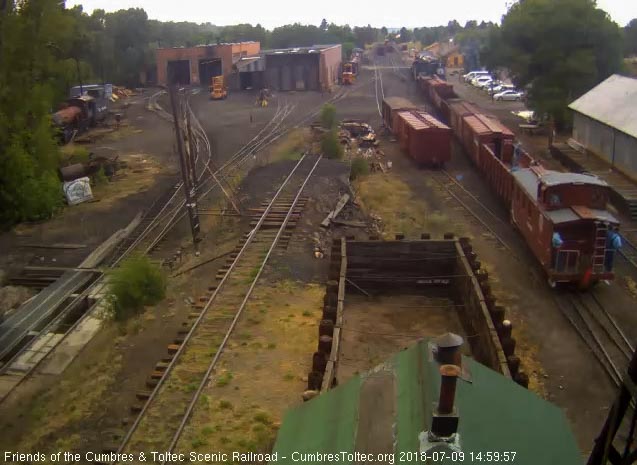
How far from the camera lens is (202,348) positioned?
37.6 ft

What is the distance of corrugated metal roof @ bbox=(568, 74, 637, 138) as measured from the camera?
81.8 feet

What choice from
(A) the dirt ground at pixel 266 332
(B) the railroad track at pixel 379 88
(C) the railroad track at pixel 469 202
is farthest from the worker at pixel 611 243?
(B) the railroad track at pixel 379 88

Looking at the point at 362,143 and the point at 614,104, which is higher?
the point at 614,104

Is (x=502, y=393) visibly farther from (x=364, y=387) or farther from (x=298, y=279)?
(x=298, y=279)

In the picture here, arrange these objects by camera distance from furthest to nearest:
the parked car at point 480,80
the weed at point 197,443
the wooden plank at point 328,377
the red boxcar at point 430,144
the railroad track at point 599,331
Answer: the parked car at point 480,80 → the red boxcar at point 430,144 → the railroad track at point 599,331 → the weed at point 197,443 → the wooden plank at point 328,377

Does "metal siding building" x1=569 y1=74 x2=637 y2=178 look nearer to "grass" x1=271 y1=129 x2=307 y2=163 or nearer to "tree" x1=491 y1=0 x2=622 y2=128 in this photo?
"tree" x1=491 y1=0 x2=622 y2=128

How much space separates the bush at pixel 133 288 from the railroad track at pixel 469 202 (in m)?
10.1

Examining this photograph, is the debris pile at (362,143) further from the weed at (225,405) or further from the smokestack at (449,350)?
the smokestack at (449,350)

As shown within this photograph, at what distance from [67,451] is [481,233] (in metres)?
13.8

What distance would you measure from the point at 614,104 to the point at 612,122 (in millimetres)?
2239

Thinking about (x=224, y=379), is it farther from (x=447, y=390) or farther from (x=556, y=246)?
(x=556, y=246)

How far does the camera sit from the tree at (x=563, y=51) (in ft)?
112

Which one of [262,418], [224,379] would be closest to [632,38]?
[224,379]

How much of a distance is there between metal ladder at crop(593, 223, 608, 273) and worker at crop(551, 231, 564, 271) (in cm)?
74
